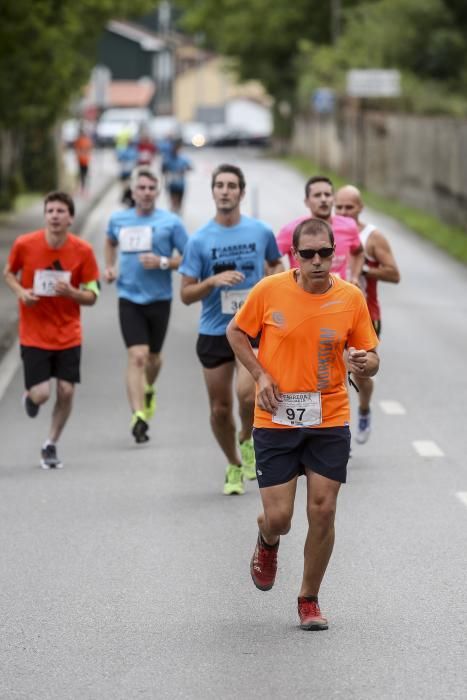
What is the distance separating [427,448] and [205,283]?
302 cm

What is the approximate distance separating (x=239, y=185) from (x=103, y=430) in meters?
3.74

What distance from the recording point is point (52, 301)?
484 inches

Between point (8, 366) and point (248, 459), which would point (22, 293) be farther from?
point (8, 366)

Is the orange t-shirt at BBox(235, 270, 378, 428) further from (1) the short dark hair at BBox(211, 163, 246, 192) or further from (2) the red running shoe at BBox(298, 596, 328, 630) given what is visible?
(1) the short dark hair at BBox(211, 163, 246, 192)

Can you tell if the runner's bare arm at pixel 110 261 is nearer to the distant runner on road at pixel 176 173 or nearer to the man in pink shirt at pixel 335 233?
the man in pink shirt at pixel 335 233

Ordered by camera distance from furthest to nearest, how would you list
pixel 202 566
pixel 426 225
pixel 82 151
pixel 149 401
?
pixel 82 151 < pixel 426 225 < pixel 149 401 < pixel 202 566

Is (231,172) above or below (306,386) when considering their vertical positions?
above

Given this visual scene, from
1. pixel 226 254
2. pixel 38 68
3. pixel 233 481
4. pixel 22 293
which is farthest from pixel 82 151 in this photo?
pixel 226 254

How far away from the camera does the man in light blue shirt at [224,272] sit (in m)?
11.0

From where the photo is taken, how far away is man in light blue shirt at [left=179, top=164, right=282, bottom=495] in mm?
10961

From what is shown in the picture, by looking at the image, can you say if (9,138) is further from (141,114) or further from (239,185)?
(141,114)

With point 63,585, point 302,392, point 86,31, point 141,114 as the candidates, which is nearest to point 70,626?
point 63,585

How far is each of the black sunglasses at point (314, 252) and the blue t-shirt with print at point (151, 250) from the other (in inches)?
231

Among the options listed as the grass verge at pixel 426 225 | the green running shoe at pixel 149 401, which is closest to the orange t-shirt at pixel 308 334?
the green running shoe at pixel 149 401
